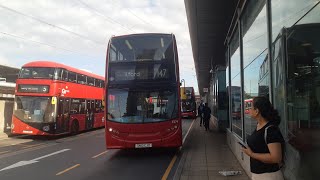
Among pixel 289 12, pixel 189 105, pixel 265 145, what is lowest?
pixel 265 145

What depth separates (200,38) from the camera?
2473cm

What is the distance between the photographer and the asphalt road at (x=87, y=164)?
10.1m

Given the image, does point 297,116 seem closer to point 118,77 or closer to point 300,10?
point 300,10

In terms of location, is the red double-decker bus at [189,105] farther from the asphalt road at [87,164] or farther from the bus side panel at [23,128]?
the asphalt road at [87,164]

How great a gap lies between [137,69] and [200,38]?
11509 mm

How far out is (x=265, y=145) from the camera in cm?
375

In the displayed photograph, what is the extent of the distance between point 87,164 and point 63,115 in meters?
10.5

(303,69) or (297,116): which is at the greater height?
(303,69)

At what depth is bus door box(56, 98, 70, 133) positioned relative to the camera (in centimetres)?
2167

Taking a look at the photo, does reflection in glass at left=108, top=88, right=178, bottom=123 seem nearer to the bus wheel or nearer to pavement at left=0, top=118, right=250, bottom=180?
pavement at left=0, top=118, right=250, bottom=180

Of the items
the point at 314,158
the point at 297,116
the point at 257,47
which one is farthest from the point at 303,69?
the point at 257,47

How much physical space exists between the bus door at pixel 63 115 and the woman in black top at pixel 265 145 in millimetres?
18703

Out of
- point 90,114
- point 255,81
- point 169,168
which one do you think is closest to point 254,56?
point 255,81

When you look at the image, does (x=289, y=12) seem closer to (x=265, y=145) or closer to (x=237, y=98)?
(x=265, y=145)
